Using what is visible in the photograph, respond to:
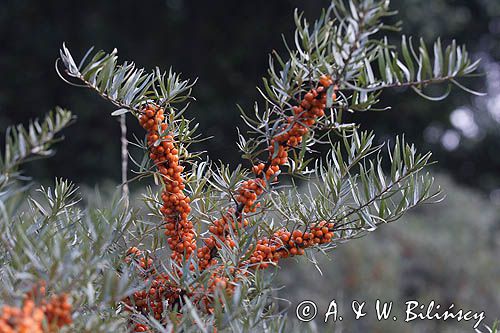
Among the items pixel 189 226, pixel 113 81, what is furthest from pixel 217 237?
pixel 113 81

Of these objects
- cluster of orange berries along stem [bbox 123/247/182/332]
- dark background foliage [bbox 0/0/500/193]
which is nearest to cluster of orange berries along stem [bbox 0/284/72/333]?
cluster of orange berries along stem [bbox 123/247/182/332]

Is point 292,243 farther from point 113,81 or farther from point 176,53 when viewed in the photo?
point 176,53

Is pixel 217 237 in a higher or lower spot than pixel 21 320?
higher

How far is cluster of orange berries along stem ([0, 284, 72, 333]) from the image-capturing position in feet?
1.03

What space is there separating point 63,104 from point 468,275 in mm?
4107

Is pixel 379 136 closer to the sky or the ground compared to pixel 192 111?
closer to the sky

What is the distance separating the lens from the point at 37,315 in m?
0.32

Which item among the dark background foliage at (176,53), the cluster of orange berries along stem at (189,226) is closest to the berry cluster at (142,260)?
the cluster of orange berries along stem at (189,226)

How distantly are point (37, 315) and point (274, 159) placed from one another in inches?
9.0

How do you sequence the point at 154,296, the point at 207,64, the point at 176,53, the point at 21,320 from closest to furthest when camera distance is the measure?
the point at 21,320
the point at 154,296
the point at 207,64
the point at 176,53

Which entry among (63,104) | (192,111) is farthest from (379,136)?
(63,104)

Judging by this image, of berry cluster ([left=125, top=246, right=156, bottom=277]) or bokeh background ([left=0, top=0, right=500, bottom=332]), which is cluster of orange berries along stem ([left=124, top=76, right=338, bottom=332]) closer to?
berry cluster ([left=125, top=246, right=156, bottom=277])

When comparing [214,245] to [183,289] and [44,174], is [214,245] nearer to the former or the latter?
[183,289]

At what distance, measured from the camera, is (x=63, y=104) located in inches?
229
